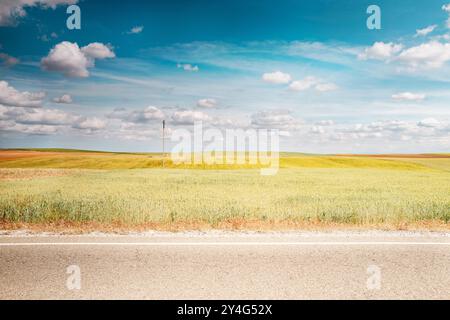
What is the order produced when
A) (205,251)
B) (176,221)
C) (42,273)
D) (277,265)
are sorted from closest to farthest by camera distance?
1. (42,273)
2. (277,265)
3. (205,251)
4. (176,221)

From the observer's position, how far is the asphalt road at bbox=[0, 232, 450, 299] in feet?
15.9

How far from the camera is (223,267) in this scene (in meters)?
5.81

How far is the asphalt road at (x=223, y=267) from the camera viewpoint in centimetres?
486

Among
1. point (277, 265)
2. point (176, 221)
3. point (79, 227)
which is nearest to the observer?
point (277, 265)

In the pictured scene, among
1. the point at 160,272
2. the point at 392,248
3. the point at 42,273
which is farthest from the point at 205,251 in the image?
the point at 392,248
